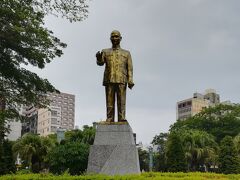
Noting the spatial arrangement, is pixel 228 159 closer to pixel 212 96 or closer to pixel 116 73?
pixel 116 73

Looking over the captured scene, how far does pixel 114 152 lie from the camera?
1198 cm

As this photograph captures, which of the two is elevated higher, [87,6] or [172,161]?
[87,6]

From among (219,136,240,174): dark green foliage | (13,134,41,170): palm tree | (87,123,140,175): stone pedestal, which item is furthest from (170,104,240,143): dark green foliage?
(87,123,140,175): stone pedestal

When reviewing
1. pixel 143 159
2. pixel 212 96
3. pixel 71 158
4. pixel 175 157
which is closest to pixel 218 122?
pixel 143 159

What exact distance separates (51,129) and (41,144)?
255 feet

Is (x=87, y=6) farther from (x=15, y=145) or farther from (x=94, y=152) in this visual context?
(x=15, y=145)

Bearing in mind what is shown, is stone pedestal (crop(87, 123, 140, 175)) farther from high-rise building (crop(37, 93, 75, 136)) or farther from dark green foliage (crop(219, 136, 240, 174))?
high-rise building (crop(37, 93, 75, 136))

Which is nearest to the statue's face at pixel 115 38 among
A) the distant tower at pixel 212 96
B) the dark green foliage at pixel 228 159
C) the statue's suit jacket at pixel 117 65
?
the statue's suit jacket at pixel 117 65

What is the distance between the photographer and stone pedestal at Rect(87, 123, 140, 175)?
11875 millimetres

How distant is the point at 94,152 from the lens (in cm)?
1206

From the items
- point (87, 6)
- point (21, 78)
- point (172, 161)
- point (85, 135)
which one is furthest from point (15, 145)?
point (87, 6)

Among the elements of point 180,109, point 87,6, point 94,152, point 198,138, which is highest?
point 180,109

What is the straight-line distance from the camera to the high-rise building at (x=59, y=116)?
392 feet

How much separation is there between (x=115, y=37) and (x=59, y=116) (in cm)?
11949
